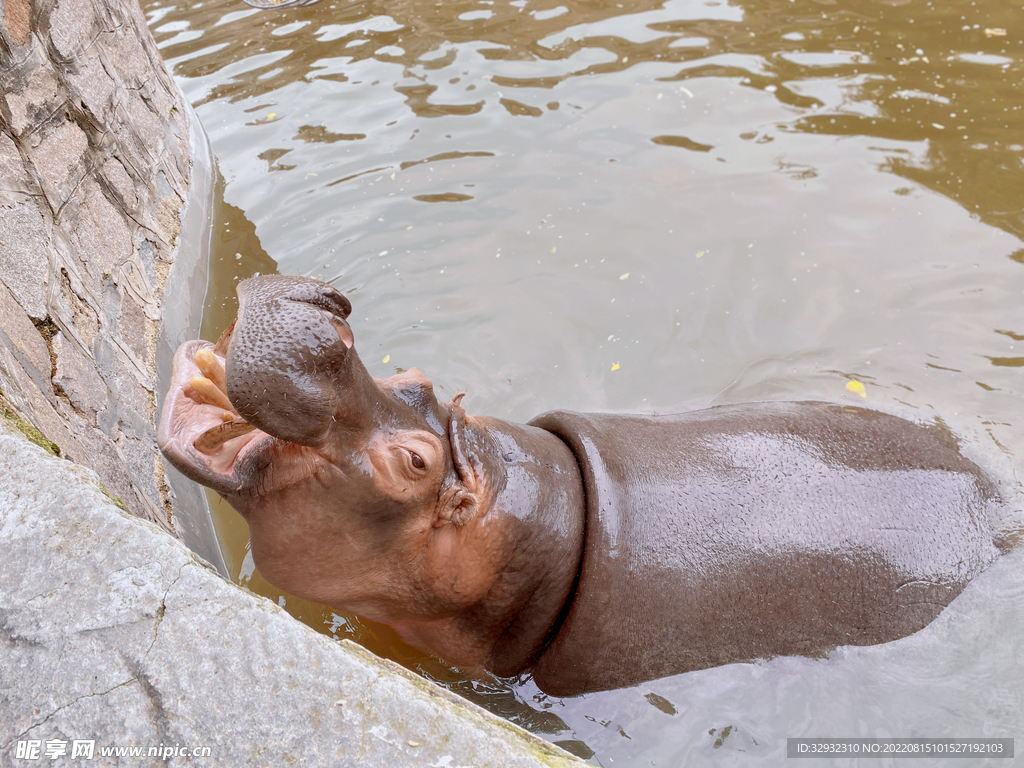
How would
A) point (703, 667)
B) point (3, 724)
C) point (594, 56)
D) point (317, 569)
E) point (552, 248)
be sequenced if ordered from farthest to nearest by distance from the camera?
1. point (594, 56)
2. point (552, 248)
3. point (703, 667)
4. point (317, 569)
5. point (3, 724)

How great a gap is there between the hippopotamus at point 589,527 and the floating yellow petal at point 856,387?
3.87ft

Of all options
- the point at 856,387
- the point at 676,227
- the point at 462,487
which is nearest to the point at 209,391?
the point at 462,487

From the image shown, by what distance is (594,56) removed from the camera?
283 inches

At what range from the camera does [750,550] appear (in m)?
2.94

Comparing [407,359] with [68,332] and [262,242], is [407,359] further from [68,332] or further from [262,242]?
[68,332]

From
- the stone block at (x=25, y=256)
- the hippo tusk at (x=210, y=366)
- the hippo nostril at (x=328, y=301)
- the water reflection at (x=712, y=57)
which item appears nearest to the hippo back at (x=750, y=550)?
the hippo nostril at (x=328, y=301)

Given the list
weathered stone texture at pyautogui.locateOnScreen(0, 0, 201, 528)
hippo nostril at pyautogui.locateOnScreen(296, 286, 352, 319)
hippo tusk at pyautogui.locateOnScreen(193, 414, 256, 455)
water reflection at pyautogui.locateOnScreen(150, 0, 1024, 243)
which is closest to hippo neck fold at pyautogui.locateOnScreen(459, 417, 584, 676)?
hippo nostril at pyautogui.locateOnScreen(296, 286, 352, 319)

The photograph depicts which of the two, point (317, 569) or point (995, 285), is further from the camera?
point (995, 285)

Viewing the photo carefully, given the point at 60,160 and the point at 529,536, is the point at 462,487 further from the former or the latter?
the point at 60,160

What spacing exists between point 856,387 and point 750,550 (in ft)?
6.69

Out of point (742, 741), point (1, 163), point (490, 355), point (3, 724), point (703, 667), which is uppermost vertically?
point (1, 163)

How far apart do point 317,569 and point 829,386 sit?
3.22m

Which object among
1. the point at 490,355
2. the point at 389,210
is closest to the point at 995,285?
the point at 490,355

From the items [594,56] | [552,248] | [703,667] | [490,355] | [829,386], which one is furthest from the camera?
[594,56]
